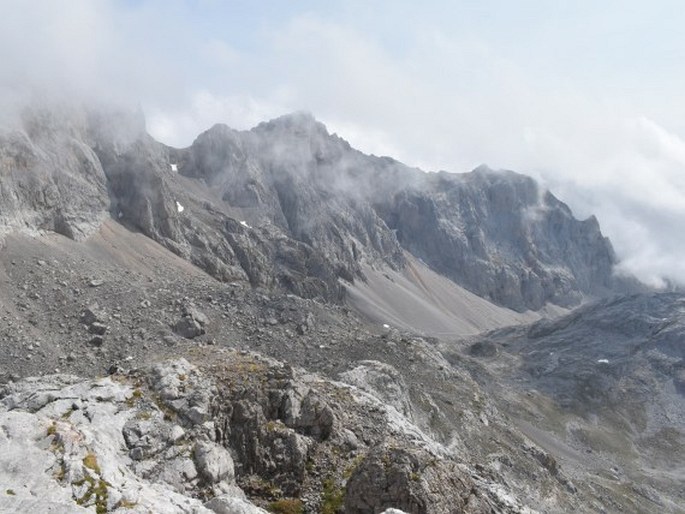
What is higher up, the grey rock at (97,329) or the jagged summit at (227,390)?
the jagged summit at (227,390)

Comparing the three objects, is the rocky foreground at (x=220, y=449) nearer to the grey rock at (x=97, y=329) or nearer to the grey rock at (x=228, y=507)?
the grey rock at (x=228, y=507)

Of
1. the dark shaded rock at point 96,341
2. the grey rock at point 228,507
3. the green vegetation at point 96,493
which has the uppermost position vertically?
the grey rock at point 228,507

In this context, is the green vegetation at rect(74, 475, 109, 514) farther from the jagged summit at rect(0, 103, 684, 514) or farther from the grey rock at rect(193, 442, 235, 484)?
the grey rock at rect(193, 442, 235, 484)

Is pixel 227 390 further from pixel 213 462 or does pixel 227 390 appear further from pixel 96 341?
pixel 96 341

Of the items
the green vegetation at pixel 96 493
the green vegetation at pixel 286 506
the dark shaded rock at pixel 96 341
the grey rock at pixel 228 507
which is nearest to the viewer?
the green vegetation at pixel 96 493

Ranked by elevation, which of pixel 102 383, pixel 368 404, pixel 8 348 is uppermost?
pixel 368 404

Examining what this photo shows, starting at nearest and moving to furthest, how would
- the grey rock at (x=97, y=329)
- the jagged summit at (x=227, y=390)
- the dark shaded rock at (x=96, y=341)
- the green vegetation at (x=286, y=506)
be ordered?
the jagged summit at (x=227, y=390) < the green vegetation at (x=286, y=506) < the dark shaded rock at (x=96, y=341) < the grey rock at (x=97, y=329)

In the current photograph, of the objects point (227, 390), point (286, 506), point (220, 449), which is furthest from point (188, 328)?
point (286, 506)

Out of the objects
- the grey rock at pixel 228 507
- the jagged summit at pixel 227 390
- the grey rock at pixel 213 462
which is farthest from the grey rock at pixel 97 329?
the grey rock at pixel 228 507

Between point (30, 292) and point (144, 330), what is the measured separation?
18.4 metres

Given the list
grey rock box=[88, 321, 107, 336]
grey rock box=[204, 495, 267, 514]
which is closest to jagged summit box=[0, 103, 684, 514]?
grey rock box=[204, 495, 267, 514]

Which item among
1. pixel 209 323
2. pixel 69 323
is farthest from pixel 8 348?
pixel 209 323

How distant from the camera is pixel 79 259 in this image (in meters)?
113

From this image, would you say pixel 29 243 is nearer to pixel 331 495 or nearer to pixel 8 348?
pixel 8 348
